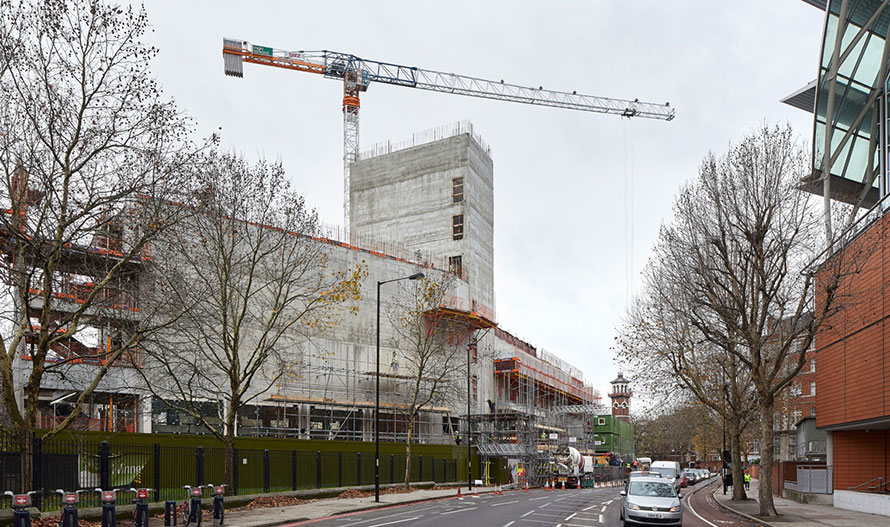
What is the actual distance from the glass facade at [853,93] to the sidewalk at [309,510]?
26.9m

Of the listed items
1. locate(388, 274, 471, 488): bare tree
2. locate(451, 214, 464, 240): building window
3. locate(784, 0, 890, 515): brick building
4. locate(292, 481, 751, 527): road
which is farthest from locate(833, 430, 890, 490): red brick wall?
locate(451, 214, 464, 240): building window

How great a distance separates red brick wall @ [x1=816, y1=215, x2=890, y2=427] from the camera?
89.5ft

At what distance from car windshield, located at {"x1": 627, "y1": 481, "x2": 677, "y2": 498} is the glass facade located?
22952 millimetres

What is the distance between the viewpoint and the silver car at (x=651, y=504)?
69.2 ft

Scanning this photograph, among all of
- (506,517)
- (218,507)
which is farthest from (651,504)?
(218,507)

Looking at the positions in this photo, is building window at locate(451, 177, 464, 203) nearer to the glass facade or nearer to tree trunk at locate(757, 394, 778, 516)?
the glass facade

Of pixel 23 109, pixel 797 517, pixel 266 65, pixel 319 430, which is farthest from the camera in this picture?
pixel 266 65

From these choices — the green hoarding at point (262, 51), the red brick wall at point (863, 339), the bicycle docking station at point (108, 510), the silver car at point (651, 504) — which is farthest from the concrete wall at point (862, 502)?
the green hoarding at point (262, 51)

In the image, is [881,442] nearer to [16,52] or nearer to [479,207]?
[16,52]

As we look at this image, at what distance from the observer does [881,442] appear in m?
33.4

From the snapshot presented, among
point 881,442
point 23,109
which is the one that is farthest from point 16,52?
point 881,442

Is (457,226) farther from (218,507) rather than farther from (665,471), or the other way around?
(218,507)

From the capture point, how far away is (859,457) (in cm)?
3444

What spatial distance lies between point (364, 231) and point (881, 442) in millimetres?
55699
